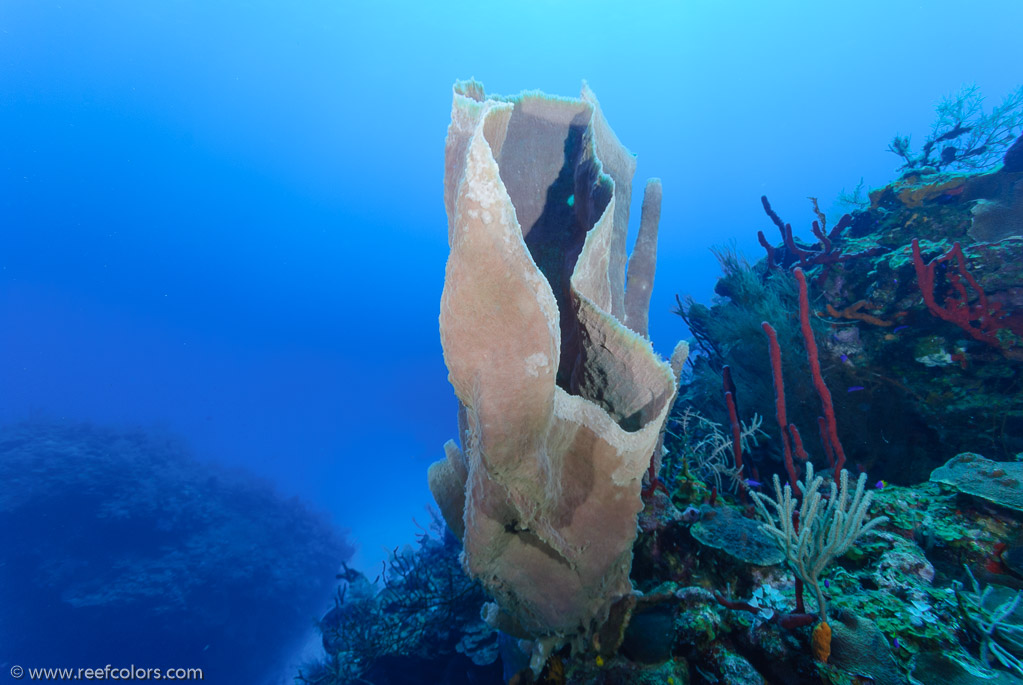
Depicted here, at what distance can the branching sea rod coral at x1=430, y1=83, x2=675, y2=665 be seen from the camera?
1.15 metres

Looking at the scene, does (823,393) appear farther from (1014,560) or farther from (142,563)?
(142,563)

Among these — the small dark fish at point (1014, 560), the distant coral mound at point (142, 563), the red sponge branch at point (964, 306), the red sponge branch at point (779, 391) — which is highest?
the red sponge branch at point (964, 306)

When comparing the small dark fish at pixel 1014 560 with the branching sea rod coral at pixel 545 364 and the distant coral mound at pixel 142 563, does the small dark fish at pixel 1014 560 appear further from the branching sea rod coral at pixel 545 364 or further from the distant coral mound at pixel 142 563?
the distant coral mound at pixel 142 563

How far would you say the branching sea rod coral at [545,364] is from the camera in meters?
1.15

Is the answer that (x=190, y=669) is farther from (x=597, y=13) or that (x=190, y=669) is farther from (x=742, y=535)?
(x=597, y=13)

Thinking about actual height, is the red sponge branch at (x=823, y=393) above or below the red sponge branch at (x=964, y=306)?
below

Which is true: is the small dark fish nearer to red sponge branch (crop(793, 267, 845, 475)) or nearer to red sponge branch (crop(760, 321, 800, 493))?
red sponge branch (crop(793, 267, 845, 475))

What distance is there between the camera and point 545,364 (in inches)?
49.8

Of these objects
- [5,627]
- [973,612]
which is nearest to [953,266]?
[973,612]

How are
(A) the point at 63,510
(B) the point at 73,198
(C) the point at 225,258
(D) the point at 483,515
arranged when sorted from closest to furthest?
1. (D) the point at 483,515
2. (A) the point at 63,510
3. (B) the point at 73,198
4. (C) the point at 225,258

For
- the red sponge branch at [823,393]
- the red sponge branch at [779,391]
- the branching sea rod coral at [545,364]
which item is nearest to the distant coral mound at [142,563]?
the branching sea rod coral at [545,364]

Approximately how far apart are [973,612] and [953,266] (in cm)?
478

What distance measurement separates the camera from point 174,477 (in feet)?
69.4

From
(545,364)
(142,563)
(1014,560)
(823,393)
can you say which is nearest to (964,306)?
(823,393)
